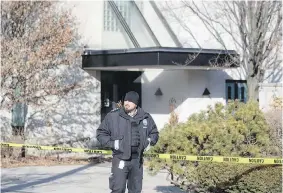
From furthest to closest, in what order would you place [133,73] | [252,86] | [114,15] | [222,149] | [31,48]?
[133,73] → [114,15] → [252,86] → [31,48] → [222,149]

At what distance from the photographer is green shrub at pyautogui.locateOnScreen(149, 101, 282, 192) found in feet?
25.1

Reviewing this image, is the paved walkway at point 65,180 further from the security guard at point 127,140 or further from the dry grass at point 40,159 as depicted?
the security guard at point 127,140

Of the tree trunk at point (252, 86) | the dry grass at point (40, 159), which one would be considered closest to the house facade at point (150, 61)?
the tree trunk at point (252, 86)

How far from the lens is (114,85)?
56.0 ft

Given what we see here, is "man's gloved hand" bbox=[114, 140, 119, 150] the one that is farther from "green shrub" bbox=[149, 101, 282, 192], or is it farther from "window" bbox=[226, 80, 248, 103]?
"window" bbox=[226, 80, 248, 103]

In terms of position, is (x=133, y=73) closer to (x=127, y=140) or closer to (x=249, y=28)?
(x=249, y=28)

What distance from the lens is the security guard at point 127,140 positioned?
21.4ft

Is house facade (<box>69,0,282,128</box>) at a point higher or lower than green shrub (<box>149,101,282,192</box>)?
higher

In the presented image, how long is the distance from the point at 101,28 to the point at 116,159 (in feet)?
31.2

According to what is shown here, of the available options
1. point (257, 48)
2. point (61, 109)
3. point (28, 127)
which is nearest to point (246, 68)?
point (257, 48)

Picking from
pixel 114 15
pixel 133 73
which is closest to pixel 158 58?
pixel 114 15

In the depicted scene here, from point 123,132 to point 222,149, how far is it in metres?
2.25

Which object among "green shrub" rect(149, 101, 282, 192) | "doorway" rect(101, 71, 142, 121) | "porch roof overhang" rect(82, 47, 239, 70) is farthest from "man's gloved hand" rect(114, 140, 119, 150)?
"doorway" rect(101, 71, 142, 121)

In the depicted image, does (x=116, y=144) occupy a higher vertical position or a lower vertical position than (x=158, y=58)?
lower
